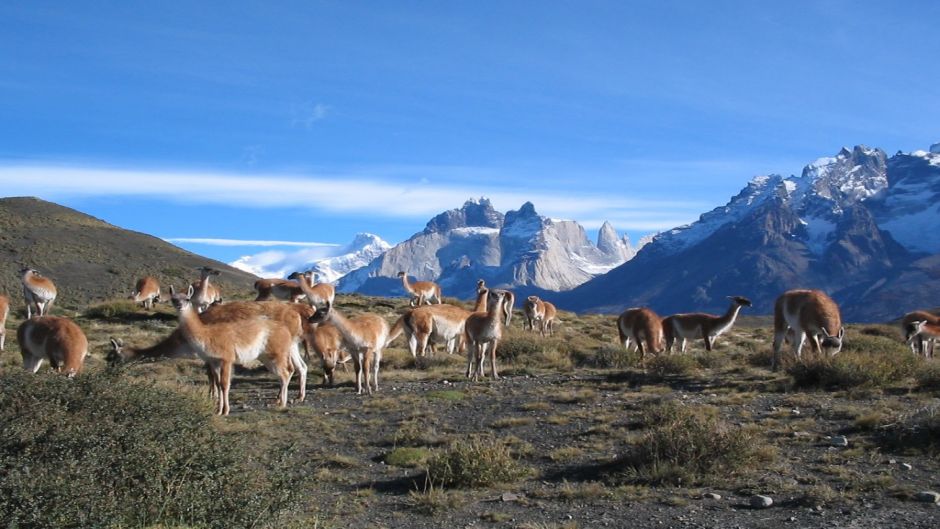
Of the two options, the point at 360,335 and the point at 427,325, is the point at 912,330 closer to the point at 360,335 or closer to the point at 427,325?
the point at 427,325

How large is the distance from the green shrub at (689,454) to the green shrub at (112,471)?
432 centimetres

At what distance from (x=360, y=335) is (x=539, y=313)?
40.6 feet

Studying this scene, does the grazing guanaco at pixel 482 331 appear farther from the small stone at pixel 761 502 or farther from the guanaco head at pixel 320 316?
the small stone at pixel 761 502

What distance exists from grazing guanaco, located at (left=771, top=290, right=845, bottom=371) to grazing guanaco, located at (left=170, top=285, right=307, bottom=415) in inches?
399

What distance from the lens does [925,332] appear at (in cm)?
2175

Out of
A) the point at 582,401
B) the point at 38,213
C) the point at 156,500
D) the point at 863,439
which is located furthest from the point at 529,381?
the point at 38,213

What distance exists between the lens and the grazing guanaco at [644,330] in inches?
750

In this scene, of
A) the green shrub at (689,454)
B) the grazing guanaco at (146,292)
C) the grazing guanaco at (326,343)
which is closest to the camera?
the green shrub at (689,454)

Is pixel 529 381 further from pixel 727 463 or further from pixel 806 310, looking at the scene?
pixel 727 463

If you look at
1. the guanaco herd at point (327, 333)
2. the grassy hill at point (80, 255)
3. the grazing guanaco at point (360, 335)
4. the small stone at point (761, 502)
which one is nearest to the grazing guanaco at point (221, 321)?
the guanaco herd at point (327, 333)

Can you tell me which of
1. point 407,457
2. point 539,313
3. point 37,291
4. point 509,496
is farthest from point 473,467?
point 37,291

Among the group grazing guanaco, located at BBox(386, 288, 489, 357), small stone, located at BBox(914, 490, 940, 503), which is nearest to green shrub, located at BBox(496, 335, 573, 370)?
grazing guanaco, located at BBox(386, 288, 489, 357)

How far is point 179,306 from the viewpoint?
39.7 ft

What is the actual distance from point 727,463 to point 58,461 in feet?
22.3
